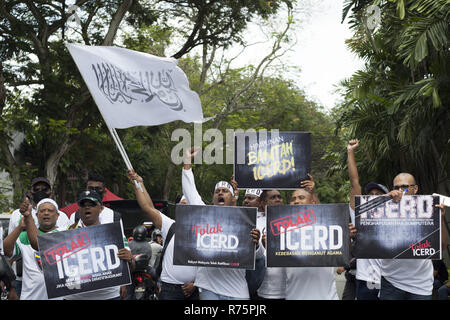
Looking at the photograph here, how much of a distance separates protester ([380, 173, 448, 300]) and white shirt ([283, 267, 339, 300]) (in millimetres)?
622

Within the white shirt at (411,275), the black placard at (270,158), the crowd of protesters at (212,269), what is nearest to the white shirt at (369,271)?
the crowd of protesters at (212,269)

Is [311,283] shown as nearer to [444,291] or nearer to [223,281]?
[223,281]

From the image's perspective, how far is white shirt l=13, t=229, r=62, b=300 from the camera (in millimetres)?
5871

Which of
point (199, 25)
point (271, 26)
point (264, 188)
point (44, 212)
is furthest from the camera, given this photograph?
point (271, 26)

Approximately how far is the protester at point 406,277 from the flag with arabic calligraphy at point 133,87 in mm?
2666

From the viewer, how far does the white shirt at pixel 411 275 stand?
572cm

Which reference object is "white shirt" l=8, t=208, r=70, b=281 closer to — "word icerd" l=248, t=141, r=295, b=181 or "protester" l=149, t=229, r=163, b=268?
"word icerd" l=248, t=141, r=295, b=181

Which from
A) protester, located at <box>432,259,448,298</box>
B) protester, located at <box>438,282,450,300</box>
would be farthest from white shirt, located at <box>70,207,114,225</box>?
protester, located at <box>438,282,450,300</box>

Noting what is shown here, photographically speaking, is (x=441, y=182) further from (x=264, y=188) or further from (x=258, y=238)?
(x=258, y=238)

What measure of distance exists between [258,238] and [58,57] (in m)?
11.5

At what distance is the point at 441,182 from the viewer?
45.7 ft

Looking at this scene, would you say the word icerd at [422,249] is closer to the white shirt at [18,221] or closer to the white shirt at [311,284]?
the white shirt at [311,284]

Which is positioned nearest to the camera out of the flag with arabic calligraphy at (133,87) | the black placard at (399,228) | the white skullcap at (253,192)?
the black placard at (399,228)

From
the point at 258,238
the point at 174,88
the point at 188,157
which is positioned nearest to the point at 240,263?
the point at 258,238
